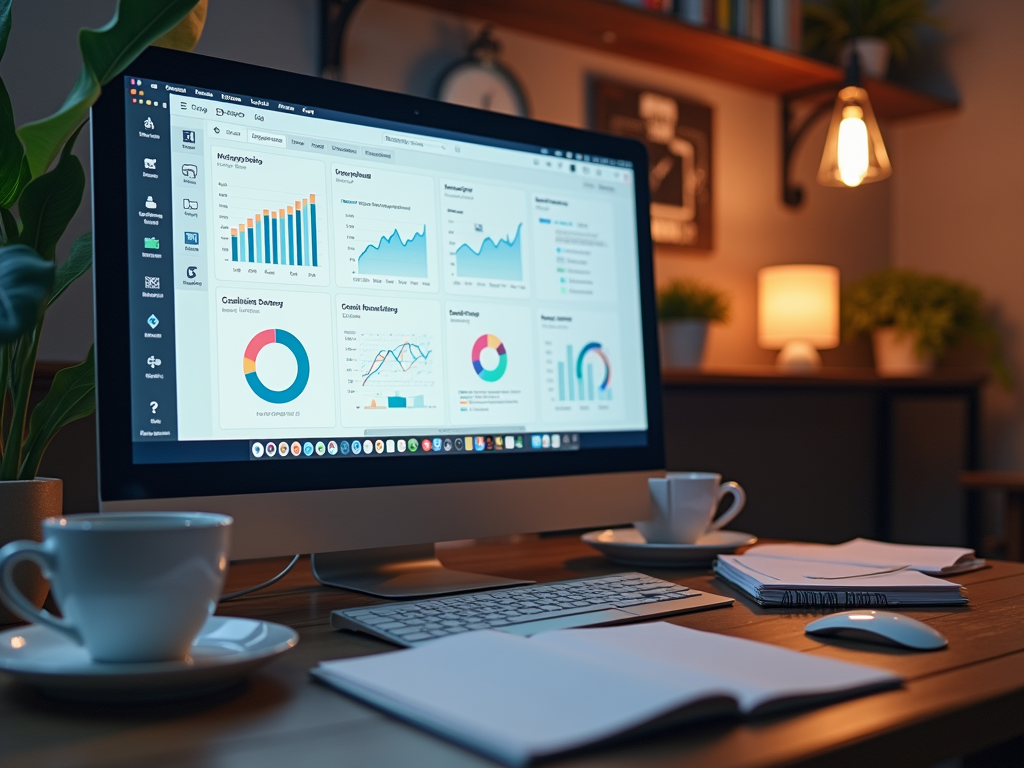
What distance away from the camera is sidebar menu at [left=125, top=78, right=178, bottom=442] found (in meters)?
0.73

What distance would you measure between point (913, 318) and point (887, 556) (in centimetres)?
181

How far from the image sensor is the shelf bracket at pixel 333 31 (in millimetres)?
1680

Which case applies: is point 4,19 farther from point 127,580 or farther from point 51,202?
point 127,580

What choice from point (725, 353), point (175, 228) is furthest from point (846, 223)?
→ point (175, 228)

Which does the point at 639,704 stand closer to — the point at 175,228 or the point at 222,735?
the point at 222,735

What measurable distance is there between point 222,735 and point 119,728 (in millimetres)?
58

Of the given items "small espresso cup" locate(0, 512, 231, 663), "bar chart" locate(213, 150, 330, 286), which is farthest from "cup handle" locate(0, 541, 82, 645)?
"bar chart" locate(213, 150, 330, 286)

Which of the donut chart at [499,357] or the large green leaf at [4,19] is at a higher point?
the large green leaf at [4,19]

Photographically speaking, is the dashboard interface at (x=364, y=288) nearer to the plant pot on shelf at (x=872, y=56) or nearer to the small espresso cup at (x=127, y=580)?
the small espresso cup at (x=127, y=580)

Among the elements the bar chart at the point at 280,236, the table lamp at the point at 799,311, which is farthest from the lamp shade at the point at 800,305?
the bar chart at the point at 280,236

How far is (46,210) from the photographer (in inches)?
30.9

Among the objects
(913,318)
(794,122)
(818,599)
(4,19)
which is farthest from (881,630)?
(794,122)

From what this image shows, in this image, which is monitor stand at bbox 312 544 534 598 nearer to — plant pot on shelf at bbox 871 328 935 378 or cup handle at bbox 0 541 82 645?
cup handle at bbox 0 541 82 645

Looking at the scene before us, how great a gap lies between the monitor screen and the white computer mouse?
0.36 metres
